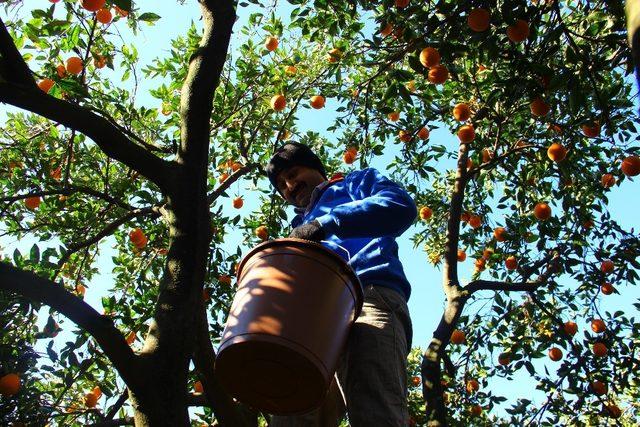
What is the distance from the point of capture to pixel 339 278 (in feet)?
5.96

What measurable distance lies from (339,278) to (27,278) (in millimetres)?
968

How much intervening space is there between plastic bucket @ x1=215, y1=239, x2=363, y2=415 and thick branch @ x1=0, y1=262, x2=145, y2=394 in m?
0.31

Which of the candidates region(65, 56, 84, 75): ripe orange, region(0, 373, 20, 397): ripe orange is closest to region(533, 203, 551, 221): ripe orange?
region(65, 56, 84, 75): ripe orange

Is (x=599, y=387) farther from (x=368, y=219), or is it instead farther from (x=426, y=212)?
(x=368, y=219)

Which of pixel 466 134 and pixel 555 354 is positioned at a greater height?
pixel 466 134

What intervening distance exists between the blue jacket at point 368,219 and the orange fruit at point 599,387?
2766mm

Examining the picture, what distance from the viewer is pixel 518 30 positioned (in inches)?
111

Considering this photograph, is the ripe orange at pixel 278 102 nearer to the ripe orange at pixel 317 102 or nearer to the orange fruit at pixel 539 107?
the ripe orange at pixel 317 102

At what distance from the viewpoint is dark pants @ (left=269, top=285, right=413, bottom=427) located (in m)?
1.86

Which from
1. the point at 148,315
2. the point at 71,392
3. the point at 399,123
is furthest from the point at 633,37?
the point at 71,392

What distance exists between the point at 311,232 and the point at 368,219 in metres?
0.23

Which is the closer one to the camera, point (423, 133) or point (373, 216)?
point (373, 216)

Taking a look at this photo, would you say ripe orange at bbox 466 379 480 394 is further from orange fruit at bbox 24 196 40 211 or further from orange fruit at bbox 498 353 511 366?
orange fruit at bbox 24 196 40 211

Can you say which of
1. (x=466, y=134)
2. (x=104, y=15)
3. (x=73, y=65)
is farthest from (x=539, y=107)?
(x=73, y=65)
